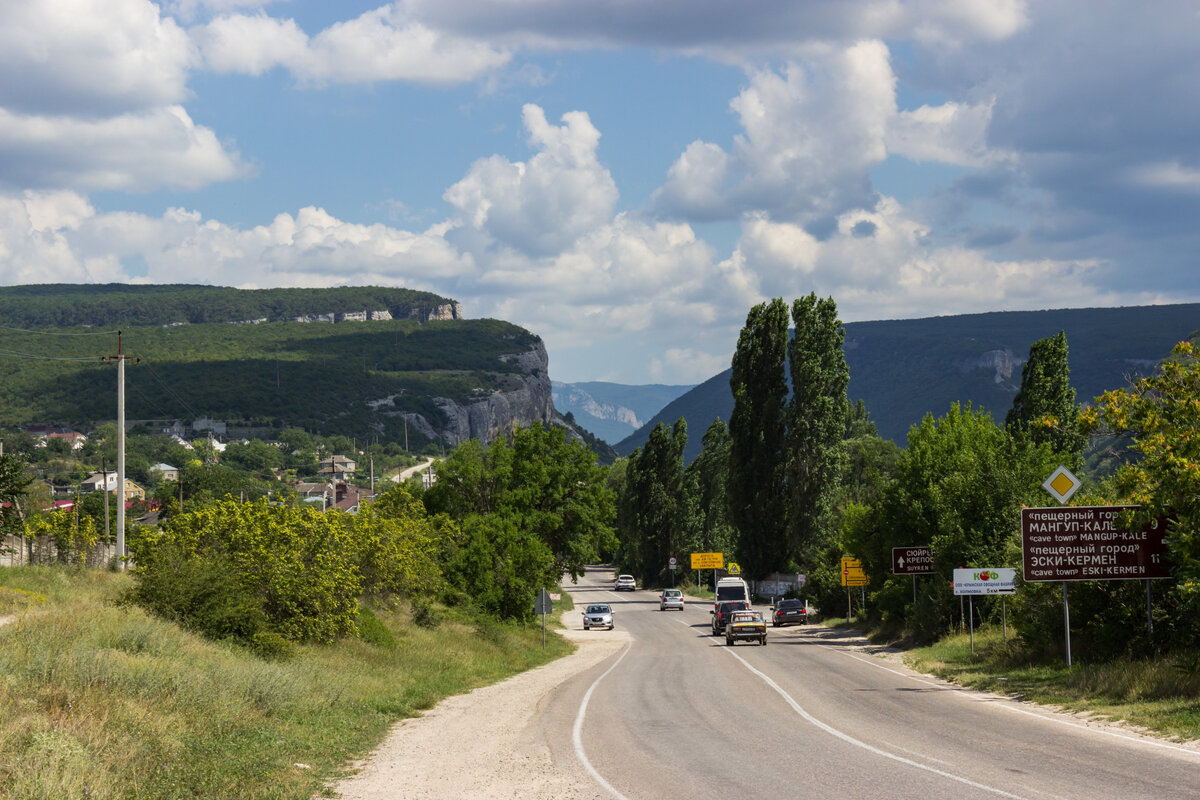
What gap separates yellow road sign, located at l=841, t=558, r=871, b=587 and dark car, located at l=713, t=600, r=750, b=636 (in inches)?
201

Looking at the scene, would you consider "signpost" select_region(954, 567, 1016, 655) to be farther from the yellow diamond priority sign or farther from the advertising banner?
the yellow diamond priority sign

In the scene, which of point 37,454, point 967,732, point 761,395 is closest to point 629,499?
point 761,395

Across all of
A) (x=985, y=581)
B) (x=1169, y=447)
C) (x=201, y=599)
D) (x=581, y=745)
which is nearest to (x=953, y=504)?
(x=985, y=581)

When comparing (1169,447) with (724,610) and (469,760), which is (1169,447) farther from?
(724,610)

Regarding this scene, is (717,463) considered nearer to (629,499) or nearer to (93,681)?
(629,499)

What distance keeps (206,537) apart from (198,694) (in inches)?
537

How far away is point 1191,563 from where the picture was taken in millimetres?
21344

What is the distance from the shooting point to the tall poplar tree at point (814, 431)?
67.6 meters

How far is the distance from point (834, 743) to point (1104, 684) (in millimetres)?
8457

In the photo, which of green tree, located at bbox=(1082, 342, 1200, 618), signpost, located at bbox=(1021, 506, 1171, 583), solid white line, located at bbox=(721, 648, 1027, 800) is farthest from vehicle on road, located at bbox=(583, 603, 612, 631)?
green tree, located at bbox=(1082, 342, 1200, 618)

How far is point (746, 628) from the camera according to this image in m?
46.4

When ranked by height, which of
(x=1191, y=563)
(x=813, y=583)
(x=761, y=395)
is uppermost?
(x=761, y=395)

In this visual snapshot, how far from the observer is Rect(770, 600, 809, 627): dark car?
6112 cm

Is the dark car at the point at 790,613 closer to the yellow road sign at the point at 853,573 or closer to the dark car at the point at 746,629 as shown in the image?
the yellow road sign at the point at 853,573
